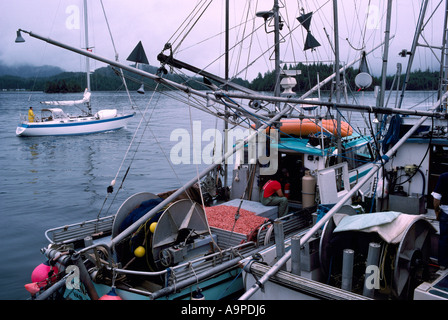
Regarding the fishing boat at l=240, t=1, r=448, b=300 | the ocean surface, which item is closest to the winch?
the fishing boat at l=240, t=1, r=448, b=300

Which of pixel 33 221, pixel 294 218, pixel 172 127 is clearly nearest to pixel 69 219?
pixel 33 221

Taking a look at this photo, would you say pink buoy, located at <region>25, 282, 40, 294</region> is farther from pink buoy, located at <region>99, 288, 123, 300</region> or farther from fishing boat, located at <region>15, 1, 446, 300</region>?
pink buoy, located at <region>99, 288, 123, 300</region>

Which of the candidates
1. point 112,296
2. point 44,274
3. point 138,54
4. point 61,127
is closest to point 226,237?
point 112,296

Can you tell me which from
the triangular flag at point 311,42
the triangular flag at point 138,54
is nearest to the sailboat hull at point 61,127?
the triangular flag at point 311,42

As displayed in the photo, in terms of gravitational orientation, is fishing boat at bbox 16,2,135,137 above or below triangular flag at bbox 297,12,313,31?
below

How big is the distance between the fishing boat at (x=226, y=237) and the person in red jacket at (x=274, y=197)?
232 mm

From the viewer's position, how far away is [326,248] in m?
8.45

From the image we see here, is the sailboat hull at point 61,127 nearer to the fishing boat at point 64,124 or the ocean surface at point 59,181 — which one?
the fishing boat at point 64,124

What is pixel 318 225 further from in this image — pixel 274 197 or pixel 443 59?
pixel 443 59

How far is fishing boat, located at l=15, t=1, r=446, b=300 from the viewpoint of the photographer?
25.9ft

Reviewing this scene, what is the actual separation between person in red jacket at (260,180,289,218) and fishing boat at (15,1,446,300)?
9.1 inches

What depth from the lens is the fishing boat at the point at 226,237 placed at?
7.89m
